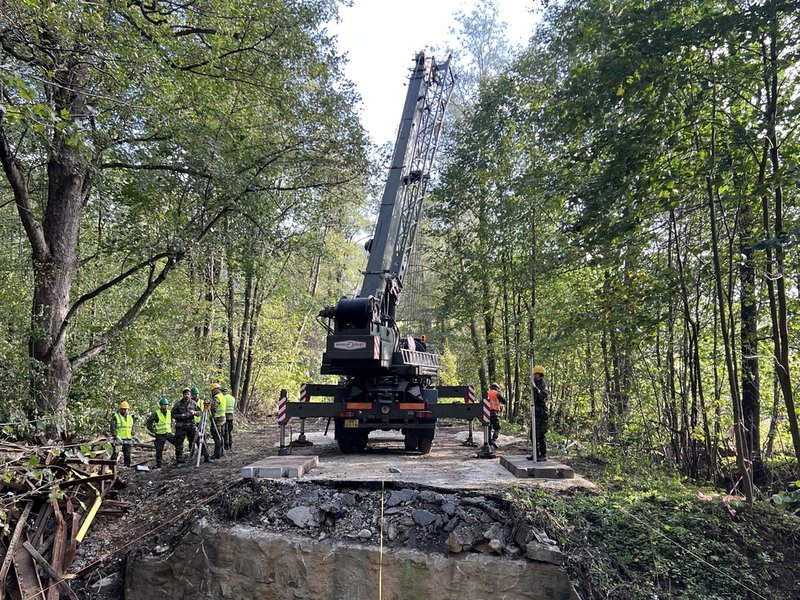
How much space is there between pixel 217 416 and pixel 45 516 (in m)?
4.00

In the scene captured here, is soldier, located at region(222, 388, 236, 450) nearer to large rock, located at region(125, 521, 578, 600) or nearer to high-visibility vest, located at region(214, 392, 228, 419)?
high-visibility vest, located at region(214, 392, 228, 419)

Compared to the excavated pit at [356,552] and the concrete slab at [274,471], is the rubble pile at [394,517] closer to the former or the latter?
the excavated pit at [356,552]

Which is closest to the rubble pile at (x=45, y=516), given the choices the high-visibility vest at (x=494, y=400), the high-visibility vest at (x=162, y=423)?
the high-visibility vest at (x=162, y=423)

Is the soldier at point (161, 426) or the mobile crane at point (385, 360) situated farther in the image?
the soldier at point (161, 426)

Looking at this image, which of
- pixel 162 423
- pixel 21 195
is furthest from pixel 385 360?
pixel 21 195

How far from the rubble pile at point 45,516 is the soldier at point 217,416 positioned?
258 centimetres

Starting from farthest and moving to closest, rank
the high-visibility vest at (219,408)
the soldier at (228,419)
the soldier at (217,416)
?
1. the soldier at (228,419)
2. the high-visibility vest at (219,408)
3. the soldier at (217,416)

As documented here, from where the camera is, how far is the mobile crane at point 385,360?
8445mm

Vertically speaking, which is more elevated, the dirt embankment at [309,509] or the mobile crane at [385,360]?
the mobile crane at [385,360]

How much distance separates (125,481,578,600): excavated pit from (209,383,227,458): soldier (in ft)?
12.8

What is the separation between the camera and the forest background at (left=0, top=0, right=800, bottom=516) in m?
5.85

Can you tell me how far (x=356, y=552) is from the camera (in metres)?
5.48

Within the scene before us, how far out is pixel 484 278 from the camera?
17.2 metres

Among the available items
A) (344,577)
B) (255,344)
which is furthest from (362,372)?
(255,344)
